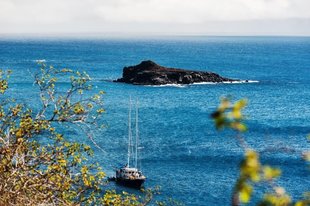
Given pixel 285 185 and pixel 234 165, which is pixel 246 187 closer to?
pixel 285 185

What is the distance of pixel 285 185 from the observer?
61.0m

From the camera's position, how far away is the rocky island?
148 m

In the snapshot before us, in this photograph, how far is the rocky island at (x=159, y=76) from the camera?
148 m

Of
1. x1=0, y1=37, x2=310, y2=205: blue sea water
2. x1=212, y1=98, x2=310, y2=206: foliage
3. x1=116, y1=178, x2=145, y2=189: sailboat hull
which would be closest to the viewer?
x1=212, y1=98, x2=310, y2=206: foliage

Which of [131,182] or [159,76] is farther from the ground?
[159,76]

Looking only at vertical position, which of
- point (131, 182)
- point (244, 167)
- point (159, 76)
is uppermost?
point (244, 167)

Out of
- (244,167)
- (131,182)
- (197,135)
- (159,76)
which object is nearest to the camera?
(244,167)

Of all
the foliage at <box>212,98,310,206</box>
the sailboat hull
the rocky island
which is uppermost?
the foliage at <box>212,98,310,206</box>

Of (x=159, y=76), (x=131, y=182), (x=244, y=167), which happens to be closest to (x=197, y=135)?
(x=131, y=182)

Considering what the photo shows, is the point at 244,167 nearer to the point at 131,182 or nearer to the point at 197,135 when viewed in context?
the point at 131,182

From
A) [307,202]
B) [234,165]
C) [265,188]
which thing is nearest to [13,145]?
[307,202]

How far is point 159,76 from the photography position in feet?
490

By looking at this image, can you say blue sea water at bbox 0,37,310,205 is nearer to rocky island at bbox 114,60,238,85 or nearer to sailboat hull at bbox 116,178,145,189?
sailboat hull at bbox 116,178,145,189

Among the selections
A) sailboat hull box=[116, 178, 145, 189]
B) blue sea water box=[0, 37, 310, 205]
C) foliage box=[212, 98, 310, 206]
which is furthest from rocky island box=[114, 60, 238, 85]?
foliage box=[212, 98, 310, 206]
